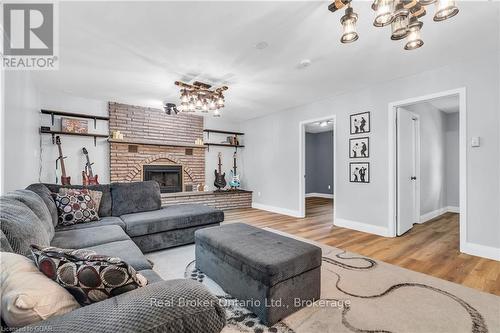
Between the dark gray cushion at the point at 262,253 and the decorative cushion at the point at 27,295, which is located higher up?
the decorative cushion at the point at 27,295

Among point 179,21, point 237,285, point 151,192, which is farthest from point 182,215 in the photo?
point 179,21

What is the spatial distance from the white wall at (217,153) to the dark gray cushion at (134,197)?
2.77 metres

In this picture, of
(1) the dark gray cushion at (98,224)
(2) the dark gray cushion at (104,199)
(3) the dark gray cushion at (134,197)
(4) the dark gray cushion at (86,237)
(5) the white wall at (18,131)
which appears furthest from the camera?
(3) the dark gray cushion at (134,197)

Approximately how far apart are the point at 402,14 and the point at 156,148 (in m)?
5.19

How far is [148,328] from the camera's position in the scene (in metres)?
0.71

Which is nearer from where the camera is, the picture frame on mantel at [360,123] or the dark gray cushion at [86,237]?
the dark gray cushion at [86,237]

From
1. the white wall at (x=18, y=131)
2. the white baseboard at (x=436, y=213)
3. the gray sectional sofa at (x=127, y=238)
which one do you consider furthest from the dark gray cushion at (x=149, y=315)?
the white baseboard at (x=436, y=213)

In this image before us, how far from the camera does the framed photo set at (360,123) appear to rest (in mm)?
4035

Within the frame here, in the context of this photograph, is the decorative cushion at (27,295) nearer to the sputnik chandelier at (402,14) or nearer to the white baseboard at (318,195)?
the sputnik chandelier at (402,14)

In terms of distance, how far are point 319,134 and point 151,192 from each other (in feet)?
22.8

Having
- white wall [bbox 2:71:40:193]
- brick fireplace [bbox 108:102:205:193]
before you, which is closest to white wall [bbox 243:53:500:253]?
brick fireplace [bbox 108:102:205:193]

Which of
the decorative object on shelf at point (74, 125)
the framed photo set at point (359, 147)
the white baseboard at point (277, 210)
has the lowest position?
the white baseboard at point (277, 210)

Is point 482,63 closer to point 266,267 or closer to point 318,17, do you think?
point 318,17
